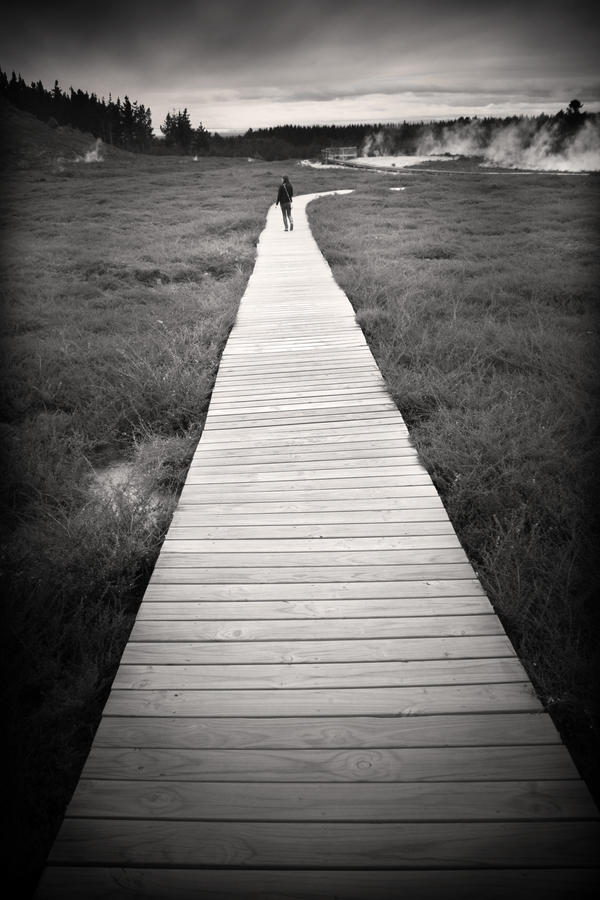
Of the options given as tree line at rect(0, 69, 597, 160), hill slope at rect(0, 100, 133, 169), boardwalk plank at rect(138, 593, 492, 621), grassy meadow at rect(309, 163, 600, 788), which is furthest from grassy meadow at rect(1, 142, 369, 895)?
tree line at rect(0, 69, 597, 160)

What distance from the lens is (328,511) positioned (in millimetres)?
3432

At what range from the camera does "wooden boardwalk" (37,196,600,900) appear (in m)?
1.63

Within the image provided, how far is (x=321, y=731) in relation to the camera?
2039 millimetres

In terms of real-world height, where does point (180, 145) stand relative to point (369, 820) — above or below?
above

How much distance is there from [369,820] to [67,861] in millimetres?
1164

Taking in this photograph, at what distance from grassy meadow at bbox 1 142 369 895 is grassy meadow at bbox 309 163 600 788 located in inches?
93.7

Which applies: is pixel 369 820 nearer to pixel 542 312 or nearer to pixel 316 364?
pixel 316 364

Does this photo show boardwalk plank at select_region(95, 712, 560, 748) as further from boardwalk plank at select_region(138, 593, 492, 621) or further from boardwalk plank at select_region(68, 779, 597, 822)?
boardwalk plank at select_region(138, 593, 492, 621)

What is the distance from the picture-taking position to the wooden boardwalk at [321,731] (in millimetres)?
1627

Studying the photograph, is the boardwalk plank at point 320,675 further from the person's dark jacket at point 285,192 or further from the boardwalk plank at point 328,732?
the person's dark jacket at point 285,192

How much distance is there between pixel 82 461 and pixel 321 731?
3570 mm

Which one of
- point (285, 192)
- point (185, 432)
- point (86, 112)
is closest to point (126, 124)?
point (86, 112)

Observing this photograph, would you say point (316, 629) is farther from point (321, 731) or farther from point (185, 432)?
point (185, 432)

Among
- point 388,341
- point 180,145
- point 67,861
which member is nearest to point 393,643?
point 67,861
